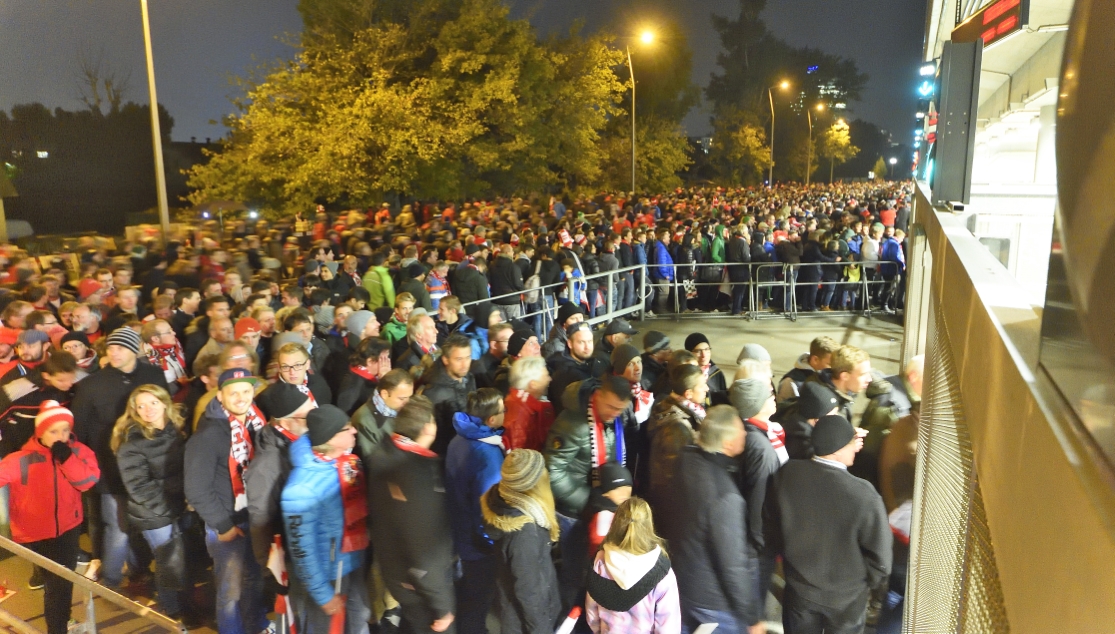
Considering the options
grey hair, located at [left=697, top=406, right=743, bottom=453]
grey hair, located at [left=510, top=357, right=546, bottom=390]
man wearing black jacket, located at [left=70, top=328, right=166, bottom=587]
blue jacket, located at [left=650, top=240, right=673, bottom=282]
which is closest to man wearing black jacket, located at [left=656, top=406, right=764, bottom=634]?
grey hair, located at [left=697, top=406, right=743, bottom=453]

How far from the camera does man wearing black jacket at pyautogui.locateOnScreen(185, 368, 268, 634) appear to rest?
4648 mm

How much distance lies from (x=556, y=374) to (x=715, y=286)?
34.9ft

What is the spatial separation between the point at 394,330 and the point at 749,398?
4.49m

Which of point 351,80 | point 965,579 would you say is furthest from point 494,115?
point 965,579

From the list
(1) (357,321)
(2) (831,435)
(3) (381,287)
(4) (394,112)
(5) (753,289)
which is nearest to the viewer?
(2) (831,435)

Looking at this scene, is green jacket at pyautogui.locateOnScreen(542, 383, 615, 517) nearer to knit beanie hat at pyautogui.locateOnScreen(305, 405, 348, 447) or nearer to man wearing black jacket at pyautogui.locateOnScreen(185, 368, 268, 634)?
knit beanie hat at pyautogui.locateOnScreen(305, 405, 348, 447)

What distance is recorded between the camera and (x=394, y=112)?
78.3ft

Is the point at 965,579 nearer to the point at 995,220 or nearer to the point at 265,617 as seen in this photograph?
the point at 265,617

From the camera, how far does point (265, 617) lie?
5.03 metres

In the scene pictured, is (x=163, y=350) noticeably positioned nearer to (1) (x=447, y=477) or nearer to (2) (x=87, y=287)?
(1) (x=447, y=477)

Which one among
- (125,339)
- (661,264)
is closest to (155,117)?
(661,264)

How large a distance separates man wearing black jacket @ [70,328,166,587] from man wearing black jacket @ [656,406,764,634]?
12.9ft

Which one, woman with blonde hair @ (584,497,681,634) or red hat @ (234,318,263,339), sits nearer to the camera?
woman with blonde hair @ (584,497,681,634)

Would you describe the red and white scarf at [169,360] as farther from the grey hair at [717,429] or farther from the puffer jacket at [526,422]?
the grey hair at [717,429]
